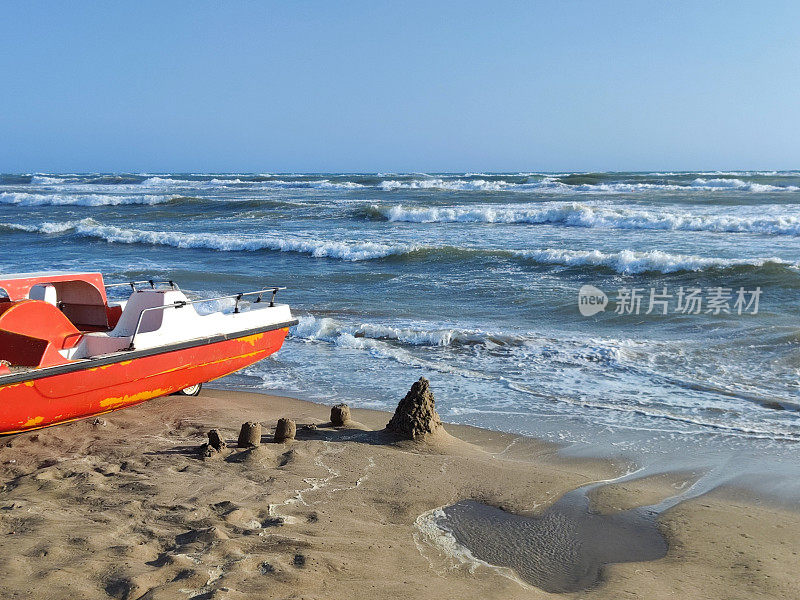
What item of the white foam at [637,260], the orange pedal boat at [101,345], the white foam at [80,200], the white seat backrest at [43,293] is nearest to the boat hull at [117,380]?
the orange pedal boat at [101,345]

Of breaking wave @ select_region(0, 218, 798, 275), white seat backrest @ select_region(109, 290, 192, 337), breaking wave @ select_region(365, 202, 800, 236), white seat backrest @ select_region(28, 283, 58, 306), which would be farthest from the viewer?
breaking wave @ select_region(365, 202, 800, 236)

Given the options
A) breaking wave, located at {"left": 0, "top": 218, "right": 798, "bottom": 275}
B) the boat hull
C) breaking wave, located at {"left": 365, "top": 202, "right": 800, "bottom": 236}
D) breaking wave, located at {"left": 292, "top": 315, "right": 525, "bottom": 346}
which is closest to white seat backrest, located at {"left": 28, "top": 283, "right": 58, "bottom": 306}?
the boat hull

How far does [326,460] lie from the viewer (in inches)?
220

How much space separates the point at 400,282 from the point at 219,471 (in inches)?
424

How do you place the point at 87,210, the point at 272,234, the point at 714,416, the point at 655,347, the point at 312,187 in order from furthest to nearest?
the point at 312,187, the point at 87,210, the point at 272,234, the point at 655,347, the point at 714,416

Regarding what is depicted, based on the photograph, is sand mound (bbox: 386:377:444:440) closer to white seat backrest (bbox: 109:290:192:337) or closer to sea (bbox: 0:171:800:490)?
sea (bbox: 0:171:800:490)

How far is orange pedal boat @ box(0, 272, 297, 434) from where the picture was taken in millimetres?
6207

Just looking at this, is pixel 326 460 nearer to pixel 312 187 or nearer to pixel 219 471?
pixel 219 471

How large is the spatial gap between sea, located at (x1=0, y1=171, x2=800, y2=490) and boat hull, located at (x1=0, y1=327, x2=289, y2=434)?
672 millimetres

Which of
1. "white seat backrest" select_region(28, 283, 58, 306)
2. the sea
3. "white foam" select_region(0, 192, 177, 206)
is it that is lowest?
the sea

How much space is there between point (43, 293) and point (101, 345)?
1333mm

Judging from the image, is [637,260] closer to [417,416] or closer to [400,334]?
[400,334]

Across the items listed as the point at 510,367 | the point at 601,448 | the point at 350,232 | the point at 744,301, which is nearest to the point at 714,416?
the point at 601,448

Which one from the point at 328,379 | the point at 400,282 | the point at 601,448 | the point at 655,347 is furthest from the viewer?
the point at 400,282
